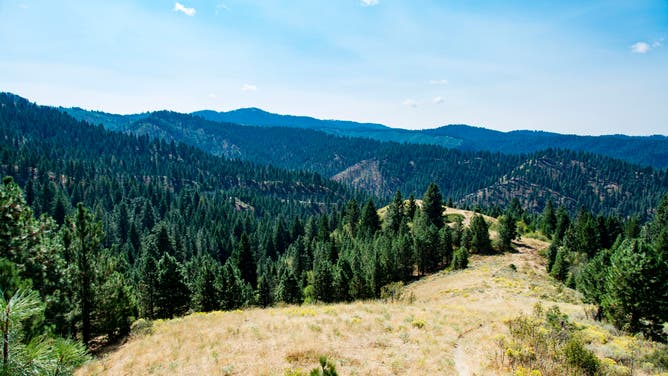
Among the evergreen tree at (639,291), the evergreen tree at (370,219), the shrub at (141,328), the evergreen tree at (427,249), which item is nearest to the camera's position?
the evergreen tree at (639,291)

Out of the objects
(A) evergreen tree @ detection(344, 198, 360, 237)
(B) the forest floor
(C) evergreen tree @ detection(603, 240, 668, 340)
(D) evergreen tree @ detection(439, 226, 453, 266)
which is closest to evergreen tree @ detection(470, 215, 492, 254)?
(D) evergreen tree @ detection(439, 226, 453, 266)

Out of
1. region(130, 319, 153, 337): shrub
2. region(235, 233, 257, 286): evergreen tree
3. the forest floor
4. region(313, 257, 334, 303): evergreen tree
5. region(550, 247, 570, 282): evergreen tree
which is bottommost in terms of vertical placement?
region(235, 233, 257, 286): evergreen tree

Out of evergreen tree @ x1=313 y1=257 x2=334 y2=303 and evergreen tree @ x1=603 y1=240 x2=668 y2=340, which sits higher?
evergreen tree @ x1=603 y1=240 x2=668 y2=340

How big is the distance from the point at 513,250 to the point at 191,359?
74116 millimetres

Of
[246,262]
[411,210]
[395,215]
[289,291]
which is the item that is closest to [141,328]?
[289,291]

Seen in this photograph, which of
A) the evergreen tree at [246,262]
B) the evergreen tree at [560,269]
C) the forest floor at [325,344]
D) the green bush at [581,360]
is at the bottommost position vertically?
the evergreen tree at [246,262]

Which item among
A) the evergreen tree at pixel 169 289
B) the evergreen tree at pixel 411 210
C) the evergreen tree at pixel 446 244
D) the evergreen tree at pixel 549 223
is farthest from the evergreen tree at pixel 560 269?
the evergreen tree at pixel 169 289

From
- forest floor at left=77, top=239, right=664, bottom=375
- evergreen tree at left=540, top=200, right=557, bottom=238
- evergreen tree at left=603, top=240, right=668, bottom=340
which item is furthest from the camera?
evergreen tree at left=540, top=200, right=557, bottom=238

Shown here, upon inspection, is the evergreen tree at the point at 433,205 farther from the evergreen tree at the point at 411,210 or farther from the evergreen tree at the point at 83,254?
the evergreen tree at the point at 83,254

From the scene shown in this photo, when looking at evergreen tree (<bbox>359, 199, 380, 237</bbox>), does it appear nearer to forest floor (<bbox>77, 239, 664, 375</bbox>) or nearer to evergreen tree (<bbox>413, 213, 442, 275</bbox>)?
evergreen tree (<bbox>413, 213, 442, 275</bbox>)

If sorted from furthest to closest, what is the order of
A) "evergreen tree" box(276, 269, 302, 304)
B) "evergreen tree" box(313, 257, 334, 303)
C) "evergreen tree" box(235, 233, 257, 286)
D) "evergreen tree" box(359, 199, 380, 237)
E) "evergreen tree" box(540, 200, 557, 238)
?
1. "evergreen tree" box(540, 200, 557, 238)
2. "evergreen tree" box(359, 199, 380, 237)
3. "evergreen tree" box(235, 233, 257, 286)
4. "evergreen tree" box(276, 269, 302, 304)
5. "evergreen tree" box(313, 257, 334, 303)

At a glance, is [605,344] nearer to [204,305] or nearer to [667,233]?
[204,305]

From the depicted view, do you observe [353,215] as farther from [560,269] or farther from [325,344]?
[325,344]

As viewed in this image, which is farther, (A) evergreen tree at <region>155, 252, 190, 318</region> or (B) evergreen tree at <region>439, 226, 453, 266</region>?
(B) evergreen tree at <region>439, 226, 453, 266</region>
